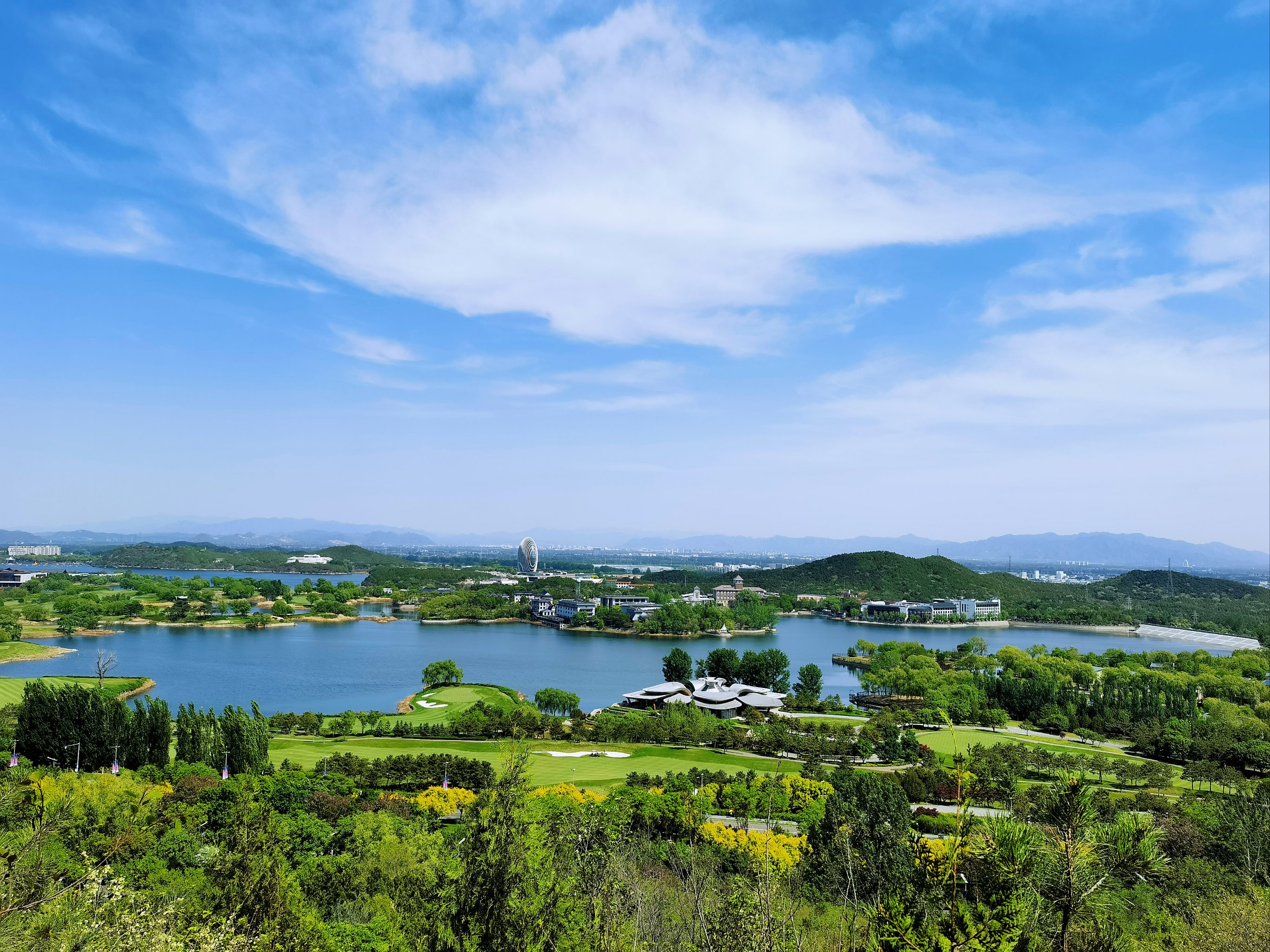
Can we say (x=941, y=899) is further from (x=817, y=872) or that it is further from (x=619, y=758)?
(x=619, y=758)

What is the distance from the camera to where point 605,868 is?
544cm

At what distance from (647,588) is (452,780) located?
68.4 m

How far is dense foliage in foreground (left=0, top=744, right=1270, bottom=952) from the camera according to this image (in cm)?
362

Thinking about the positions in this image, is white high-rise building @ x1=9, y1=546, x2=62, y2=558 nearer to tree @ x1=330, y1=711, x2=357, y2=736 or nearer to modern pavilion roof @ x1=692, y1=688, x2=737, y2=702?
tree @ x1=330, y1=711, x2=357, y2=736

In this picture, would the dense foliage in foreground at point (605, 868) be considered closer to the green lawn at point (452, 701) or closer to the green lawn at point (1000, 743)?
the green lawn at point (1000, 743)

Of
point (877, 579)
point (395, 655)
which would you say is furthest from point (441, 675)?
point (877, 579)

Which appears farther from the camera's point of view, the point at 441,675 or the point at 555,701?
the point at 441,675

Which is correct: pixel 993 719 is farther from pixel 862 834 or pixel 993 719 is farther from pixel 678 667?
pixel 862 834

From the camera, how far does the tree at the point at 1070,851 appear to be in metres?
3.35

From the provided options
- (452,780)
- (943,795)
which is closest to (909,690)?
(943,795)

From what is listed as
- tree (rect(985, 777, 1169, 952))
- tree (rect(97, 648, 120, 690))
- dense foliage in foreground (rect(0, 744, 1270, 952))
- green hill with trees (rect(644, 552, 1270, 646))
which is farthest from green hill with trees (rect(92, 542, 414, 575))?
tree (rect(985, 777, 1169, 952))

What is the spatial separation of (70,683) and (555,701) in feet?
64.4

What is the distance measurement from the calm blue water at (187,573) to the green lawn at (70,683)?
73249 millimetres

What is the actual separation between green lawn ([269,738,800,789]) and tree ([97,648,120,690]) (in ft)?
22.1
